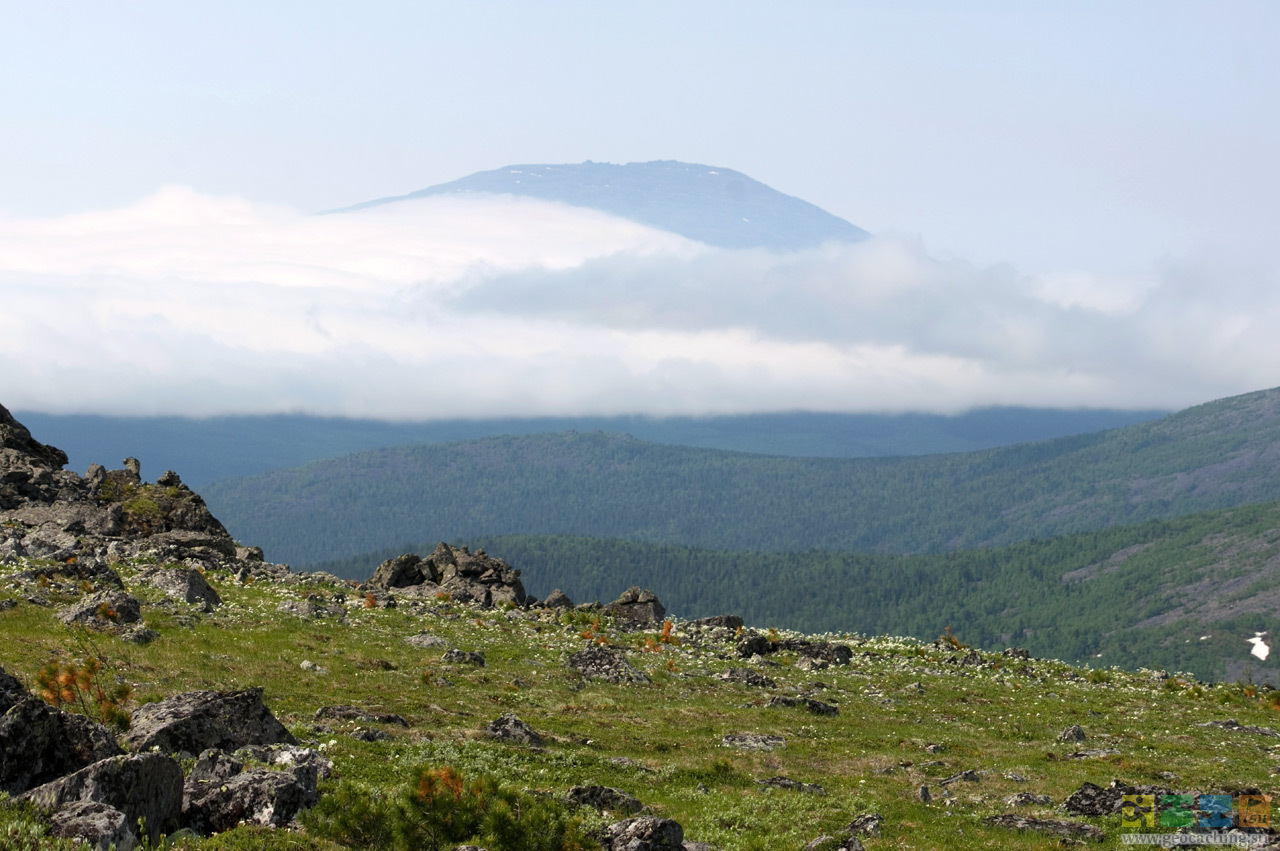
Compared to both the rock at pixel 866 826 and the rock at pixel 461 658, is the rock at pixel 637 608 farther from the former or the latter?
the rock at pixel 866 826

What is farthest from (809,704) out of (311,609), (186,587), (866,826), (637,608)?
(637,608)

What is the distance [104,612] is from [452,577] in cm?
4826

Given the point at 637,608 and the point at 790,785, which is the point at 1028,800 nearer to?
the point at 790,785

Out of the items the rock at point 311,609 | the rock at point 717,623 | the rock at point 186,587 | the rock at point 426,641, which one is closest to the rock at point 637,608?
the rock at point 717,623

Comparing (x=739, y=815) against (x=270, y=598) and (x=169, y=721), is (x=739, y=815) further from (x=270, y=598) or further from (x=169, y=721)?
(x=270, y=598)

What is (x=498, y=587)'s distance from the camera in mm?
88000

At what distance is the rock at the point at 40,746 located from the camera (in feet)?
61.1

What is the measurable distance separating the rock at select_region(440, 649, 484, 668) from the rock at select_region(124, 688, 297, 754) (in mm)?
23880

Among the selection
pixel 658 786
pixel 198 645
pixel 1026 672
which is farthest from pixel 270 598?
pixel 1026 672

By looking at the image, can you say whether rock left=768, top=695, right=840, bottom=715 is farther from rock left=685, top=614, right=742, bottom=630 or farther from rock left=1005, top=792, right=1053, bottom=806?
rock left=685, top=614, right=742, bottom=630

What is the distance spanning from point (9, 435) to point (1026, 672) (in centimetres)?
8329

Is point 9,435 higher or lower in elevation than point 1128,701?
higher

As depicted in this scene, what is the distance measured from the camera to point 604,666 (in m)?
52.5

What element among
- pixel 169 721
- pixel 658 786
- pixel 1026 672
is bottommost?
pixel 1026 672
